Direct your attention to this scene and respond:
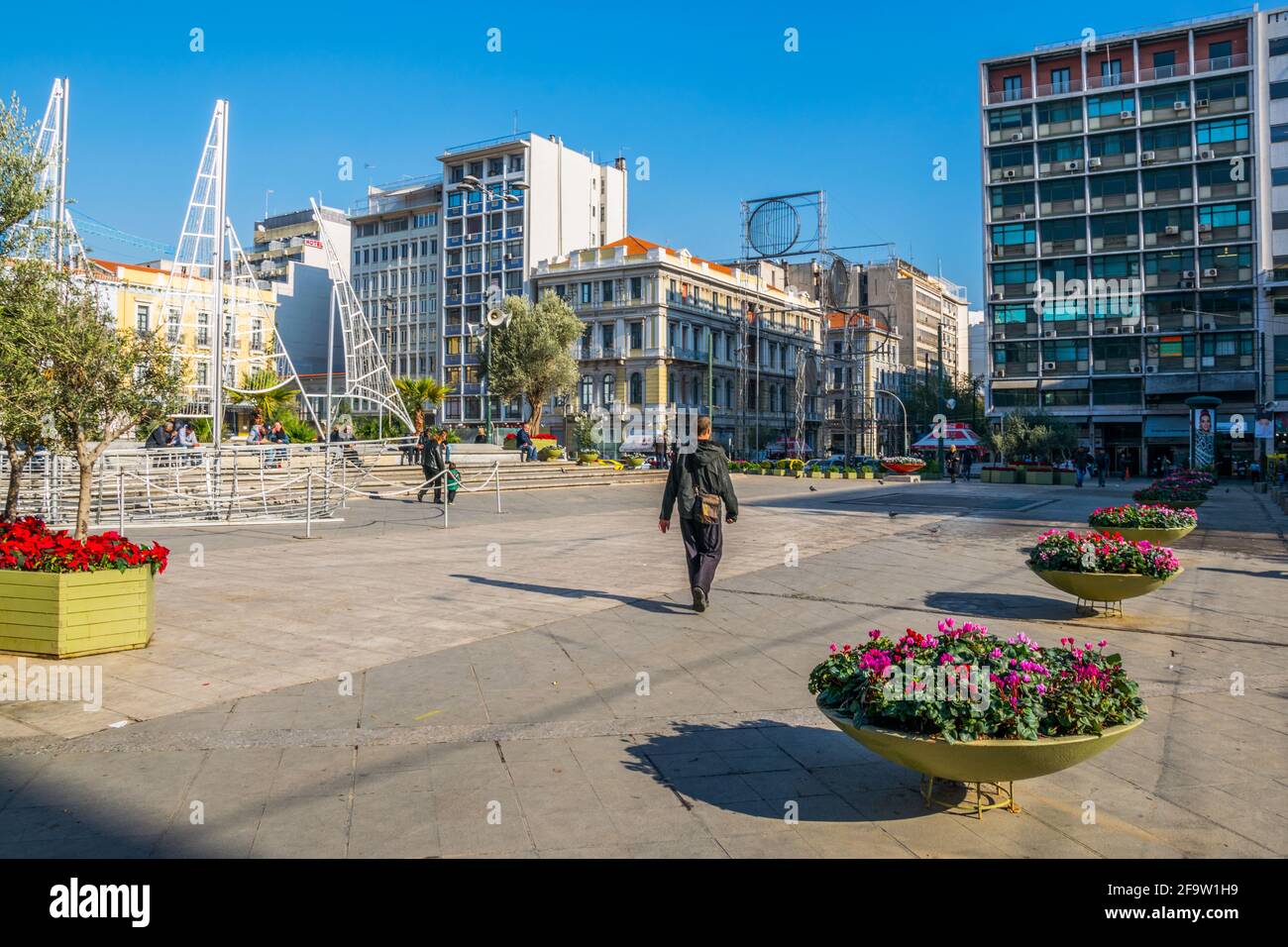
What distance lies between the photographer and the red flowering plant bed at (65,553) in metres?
6.46

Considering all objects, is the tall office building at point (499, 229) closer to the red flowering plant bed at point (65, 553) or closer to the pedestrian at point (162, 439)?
the pedestrian at point (162, 439)

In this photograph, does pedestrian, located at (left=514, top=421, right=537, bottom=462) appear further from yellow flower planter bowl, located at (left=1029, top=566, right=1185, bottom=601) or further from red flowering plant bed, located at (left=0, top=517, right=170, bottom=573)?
red flowering plant bed, located at (left=0, top=517, right=170, bottom=573)

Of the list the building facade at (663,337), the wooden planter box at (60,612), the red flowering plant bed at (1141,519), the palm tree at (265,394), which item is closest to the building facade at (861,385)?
the building facade at (663,337)

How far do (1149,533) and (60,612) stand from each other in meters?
10.7

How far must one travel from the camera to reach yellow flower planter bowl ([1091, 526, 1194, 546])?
10203mm

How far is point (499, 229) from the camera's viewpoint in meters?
72.2

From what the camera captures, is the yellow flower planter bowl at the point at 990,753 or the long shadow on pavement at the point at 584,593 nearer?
the yellow flower planter bowl at the point at 990,753

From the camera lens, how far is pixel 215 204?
21.2 metres

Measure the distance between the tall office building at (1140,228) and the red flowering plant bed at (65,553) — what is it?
59882 mm

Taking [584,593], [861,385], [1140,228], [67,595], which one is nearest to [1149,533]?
[584,593]

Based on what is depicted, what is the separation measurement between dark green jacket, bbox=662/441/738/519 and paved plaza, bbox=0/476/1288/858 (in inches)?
41.8
